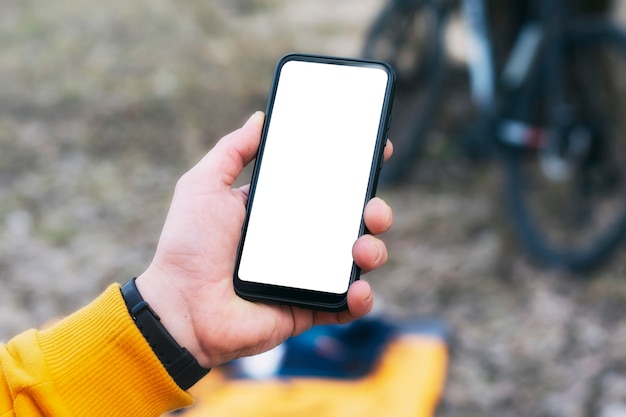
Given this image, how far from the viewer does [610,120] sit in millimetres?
3223

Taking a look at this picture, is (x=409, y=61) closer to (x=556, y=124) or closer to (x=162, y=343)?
(x=556, y=124)

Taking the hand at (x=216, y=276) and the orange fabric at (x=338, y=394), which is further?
the orange fabric at (x=338, y=394)

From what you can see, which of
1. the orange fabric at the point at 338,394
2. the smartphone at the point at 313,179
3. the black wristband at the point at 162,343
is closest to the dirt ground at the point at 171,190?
the orange fabric at the point at 338,394

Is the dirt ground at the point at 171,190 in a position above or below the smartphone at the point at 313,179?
below

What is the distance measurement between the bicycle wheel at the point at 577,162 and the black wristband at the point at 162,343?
2.03m

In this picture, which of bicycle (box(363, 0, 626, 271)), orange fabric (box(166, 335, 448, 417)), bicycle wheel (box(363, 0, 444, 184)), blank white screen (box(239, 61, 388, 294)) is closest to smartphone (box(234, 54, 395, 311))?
blank white screen (box(239, 61, 388, 294))

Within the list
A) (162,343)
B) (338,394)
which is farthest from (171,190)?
(162,343)

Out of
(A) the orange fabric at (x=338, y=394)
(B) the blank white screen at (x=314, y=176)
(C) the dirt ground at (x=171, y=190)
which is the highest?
(B) the blank white screen at (x=314, y=176)

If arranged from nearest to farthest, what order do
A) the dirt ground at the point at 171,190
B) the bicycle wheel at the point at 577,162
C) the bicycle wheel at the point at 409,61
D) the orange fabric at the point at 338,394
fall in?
the orange fabric at the point at 338,394 → the dirt ground at the point at 171,190 → the bicycle wheel at the point at 577,162 → the bicycle wheel at the point at 409,61

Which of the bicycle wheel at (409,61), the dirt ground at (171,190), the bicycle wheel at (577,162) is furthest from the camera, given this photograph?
the bicycle wheel at (409,61)

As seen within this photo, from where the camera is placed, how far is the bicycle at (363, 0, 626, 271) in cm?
291

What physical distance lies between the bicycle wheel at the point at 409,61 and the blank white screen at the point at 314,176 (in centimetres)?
227

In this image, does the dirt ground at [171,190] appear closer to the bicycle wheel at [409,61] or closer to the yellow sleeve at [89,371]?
the bicycle wheel at [409,61]

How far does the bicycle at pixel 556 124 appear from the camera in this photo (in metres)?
2.91
